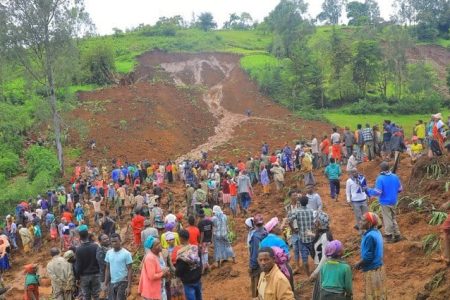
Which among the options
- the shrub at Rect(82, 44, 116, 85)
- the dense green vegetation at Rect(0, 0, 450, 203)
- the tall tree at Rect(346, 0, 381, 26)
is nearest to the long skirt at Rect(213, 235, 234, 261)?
the dense green vegetation at Rect(0, 0, 450, 203)

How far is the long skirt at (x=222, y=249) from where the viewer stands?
10492mm

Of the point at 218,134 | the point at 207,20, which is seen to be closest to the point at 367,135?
the point at 218,134

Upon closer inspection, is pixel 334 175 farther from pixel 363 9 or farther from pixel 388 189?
pixel 363 9

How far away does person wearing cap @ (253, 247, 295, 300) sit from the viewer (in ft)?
15.3

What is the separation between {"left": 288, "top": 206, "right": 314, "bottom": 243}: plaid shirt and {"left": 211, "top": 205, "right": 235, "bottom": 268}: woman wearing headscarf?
2.25m

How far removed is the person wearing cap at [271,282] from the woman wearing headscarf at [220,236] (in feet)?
17.6

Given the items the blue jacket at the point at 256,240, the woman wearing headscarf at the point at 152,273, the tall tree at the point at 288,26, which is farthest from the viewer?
the tall tree at the point at 288,26

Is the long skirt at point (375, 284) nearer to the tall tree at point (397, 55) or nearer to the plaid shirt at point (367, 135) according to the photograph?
the plaid shirt at point (367, 135)

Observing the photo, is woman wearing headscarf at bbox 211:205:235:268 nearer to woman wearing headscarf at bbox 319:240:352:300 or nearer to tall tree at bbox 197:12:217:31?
woman wearing headscarf at bbox 319:240:352:300

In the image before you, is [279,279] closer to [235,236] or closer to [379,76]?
[235,236]

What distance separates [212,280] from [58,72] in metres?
20.3

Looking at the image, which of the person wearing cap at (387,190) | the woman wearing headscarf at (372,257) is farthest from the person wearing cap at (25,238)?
the woman wearing headscarf at (372,257)

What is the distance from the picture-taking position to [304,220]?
8227mm

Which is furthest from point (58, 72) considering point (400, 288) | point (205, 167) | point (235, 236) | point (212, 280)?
point (400, 288)
